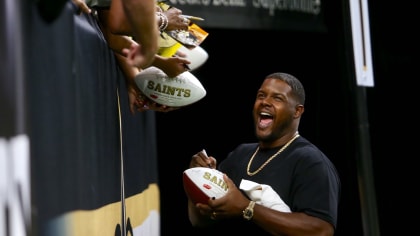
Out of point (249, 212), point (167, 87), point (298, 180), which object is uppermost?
point (167, 87)

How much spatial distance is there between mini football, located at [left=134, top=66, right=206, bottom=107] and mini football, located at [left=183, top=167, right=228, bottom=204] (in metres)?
0.38

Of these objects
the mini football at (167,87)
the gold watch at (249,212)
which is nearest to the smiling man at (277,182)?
the gold watch at (249,212)

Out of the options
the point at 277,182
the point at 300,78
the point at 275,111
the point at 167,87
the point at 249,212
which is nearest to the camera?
the point at 167,87

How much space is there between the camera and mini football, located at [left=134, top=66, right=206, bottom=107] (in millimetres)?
4398

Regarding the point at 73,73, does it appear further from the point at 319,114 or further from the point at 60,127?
the point at 319,114

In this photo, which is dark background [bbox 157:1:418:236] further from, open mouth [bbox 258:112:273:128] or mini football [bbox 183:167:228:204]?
mini football [bbox 183:167:228:204]

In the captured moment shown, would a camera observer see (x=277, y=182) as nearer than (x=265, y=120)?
Yes

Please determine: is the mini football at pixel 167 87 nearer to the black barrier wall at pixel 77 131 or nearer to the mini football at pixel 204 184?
Result: the black barrier wall at pixel 77 131

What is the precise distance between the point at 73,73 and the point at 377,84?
19.8ft

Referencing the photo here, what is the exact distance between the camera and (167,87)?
175 inches

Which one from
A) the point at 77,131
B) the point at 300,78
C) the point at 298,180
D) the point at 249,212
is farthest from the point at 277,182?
the point at 300,78

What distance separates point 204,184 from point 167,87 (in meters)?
0.54

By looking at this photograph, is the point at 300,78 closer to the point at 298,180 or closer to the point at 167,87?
the point at 298,180

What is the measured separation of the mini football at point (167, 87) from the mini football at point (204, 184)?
0.38 metres
